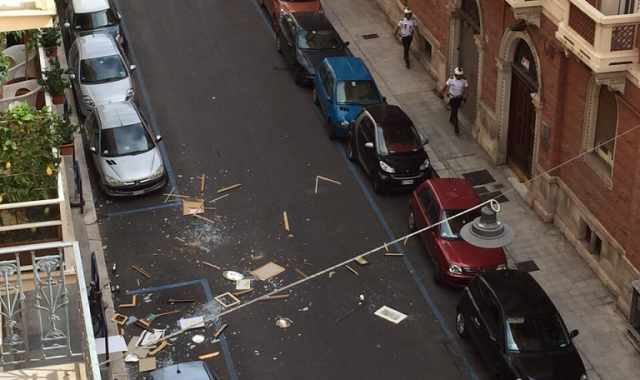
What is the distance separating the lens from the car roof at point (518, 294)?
73.6 feet

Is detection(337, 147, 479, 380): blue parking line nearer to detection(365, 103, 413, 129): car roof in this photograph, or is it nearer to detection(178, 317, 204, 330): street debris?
detection(365, 103, 413, 129): car roof

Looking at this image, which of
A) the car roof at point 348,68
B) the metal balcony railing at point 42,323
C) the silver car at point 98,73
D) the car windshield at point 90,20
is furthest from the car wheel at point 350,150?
the metal balcony railing at point 42,323

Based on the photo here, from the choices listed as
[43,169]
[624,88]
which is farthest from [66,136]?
[624,88]

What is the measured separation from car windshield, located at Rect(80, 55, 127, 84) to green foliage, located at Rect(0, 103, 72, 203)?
12111 mm

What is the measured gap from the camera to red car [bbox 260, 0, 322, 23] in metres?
39.0

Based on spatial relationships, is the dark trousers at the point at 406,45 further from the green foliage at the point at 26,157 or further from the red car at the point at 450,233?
the green foliage at the point at 26,157

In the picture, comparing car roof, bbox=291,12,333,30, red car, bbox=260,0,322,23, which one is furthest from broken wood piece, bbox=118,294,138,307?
red car, bbox=260,0,322,23

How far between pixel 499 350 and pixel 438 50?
1497 centimetres

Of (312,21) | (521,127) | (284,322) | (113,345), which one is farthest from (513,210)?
(113,345)

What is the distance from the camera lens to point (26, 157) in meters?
20.8

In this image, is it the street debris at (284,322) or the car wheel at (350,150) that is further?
the car wheel at (350,150)

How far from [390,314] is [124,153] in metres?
9.09

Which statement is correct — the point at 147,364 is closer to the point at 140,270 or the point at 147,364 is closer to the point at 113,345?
the point at 113,345

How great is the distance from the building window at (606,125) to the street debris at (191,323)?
9.97 meters
